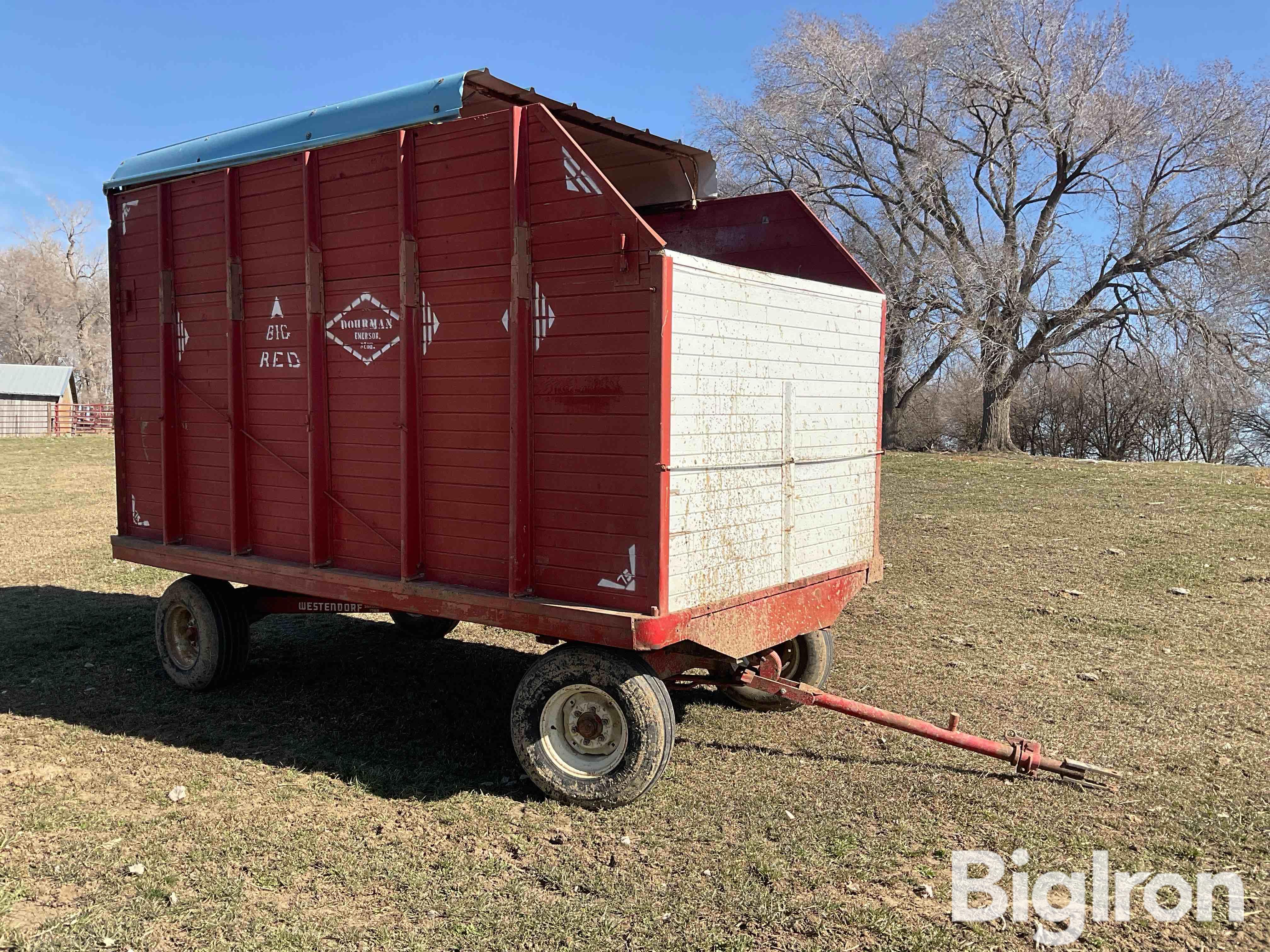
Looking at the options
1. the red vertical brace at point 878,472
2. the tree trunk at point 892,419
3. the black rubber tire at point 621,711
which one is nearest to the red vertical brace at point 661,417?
the black rubber tire at point 621,711

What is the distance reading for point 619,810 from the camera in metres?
4.48

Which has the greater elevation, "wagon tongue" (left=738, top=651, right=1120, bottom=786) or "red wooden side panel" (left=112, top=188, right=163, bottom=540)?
"red wooden side panel" (left=112, top=188, right=163, bottom=540)

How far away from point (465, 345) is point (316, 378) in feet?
3.78

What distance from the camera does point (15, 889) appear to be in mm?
3768

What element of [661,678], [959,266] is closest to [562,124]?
[661,678]

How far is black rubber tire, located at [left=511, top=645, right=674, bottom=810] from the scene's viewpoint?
439 centimetres

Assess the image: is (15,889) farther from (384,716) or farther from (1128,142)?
(1128,142)

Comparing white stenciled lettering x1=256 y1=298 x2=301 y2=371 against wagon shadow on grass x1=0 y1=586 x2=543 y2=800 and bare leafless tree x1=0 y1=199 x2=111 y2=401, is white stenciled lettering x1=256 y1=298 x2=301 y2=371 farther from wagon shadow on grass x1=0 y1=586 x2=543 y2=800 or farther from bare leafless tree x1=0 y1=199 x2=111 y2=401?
bare leafless tree x1=0 y1=199 x2=111 y2=401

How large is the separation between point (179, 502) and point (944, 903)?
17.4ft

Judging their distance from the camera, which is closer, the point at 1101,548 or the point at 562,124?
the point at 562,124

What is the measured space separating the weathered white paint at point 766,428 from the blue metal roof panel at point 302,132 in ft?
5.25

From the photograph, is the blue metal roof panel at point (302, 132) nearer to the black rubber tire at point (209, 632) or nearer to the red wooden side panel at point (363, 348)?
the red wooden side panel at point (363, 348)

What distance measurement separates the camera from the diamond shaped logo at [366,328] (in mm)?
5191

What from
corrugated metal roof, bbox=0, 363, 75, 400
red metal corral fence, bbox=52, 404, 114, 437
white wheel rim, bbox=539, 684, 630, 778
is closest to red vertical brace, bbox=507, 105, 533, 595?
white wheel rim, bbox=539, 684, 630, 778
